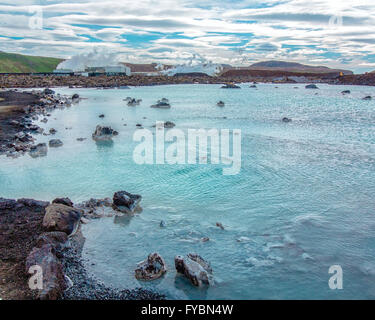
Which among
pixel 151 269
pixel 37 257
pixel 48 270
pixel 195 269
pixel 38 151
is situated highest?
pixel 38 151

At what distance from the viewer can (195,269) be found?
7.81 meters

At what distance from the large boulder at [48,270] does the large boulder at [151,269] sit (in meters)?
1.66

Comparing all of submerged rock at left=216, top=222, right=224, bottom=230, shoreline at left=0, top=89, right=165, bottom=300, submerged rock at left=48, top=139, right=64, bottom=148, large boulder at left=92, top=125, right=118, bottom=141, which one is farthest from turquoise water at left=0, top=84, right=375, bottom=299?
large boulder at left=92, top=125, right=118, bottom=141

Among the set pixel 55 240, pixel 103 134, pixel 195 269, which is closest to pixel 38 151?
pixel 103 134

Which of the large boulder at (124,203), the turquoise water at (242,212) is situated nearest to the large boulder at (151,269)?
the turquoise water at (242,212)

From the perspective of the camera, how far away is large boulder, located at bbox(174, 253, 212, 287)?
7.71 metres

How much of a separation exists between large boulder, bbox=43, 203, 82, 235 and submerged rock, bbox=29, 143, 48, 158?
10.4 m

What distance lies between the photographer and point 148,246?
31.1ft

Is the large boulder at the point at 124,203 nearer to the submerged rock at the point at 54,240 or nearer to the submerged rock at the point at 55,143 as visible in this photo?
the submerged rock at the point at 54,240

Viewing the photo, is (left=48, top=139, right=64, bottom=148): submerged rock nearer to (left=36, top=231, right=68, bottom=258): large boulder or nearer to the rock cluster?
the rock cluster

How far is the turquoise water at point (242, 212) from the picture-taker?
26.6 ft

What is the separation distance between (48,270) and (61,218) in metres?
2.70

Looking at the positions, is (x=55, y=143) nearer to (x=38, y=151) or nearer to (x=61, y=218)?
(x=38, y=151)

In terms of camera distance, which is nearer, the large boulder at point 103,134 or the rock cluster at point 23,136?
the rock cluster at point 23,136
